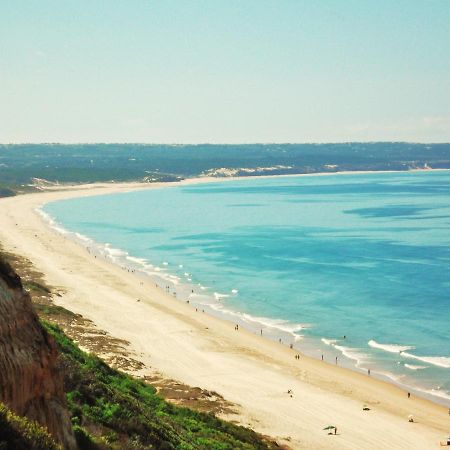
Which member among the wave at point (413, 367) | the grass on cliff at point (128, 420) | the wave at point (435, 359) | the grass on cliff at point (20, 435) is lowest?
the wave at point (413, 367)

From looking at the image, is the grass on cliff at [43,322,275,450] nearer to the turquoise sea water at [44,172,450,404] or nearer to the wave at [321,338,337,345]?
the turquoise sea water at [44,172,450,404]

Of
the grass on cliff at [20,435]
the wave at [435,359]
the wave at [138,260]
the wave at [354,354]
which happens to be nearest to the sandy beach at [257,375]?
the wave at [354,354]

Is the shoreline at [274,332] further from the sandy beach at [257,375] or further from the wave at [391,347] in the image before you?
the wave at [391,347]

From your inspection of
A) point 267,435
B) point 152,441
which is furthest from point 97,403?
point 267,435

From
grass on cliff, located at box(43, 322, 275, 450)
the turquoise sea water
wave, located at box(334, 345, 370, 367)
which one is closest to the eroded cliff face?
grass on cliff, located at box(43, 322, 275, 450)

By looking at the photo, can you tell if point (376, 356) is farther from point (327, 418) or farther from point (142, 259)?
point (142, 259)

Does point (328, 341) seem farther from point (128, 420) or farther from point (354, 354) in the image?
point (128, 420)

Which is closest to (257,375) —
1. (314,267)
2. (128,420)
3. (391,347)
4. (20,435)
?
(391,347)
